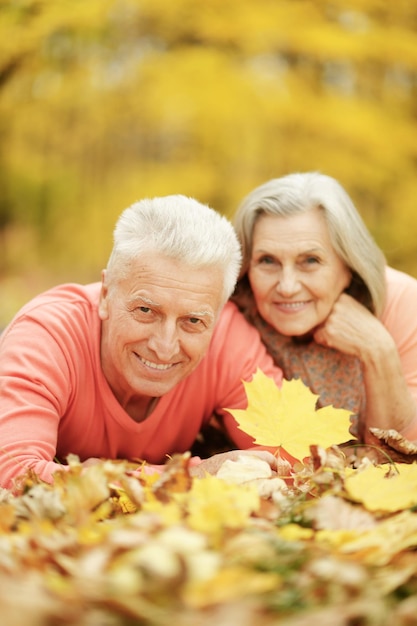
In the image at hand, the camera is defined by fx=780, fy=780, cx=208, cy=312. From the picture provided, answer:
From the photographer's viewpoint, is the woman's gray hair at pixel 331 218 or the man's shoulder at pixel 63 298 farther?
the woman's gray hair at pixel 331 218

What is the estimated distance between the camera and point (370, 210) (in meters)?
7.18

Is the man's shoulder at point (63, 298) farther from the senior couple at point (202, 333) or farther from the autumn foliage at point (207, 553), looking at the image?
the autumn foliage at point (207, 553)

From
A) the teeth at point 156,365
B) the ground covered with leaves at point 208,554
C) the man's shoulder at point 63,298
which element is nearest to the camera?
the ground covered with leaves at point 208,554

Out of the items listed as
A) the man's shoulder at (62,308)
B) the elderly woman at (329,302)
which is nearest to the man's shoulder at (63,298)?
the man's shoulder at (62,308)

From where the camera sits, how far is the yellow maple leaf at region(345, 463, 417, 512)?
125 cm

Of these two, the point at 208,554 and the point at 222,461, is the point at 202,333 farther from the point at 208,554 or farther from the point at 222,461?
the point at 208,554

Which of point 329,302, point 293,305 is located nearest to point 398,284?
point 329,302

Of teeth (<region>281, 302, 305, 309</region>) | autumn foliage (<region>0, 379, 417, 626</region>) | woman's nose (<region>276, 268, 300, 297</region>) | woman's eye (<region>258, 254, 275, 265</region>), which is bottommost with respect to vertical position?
autumn foliage (<region>0, 379, 417, 626</region>)

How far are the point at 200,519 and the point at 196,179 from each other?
6273mm

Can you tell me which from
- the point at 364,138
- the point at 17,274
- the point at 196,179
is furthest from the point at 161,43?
the point at 17,274

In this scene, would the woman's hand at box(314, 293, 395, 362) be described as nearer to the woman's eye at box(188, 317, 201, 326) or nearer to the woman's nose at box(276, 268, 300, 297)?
the woman's nose at box(276, 268, 300, 297)

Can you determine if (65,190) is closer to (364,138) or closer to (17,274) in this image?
(17,274)

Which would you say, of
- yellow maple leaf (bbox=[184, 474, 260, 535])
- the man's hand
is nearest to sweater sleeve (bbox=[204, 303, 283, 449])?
the man's hand

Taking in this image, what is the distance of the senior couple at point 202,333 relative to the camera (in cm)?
188
